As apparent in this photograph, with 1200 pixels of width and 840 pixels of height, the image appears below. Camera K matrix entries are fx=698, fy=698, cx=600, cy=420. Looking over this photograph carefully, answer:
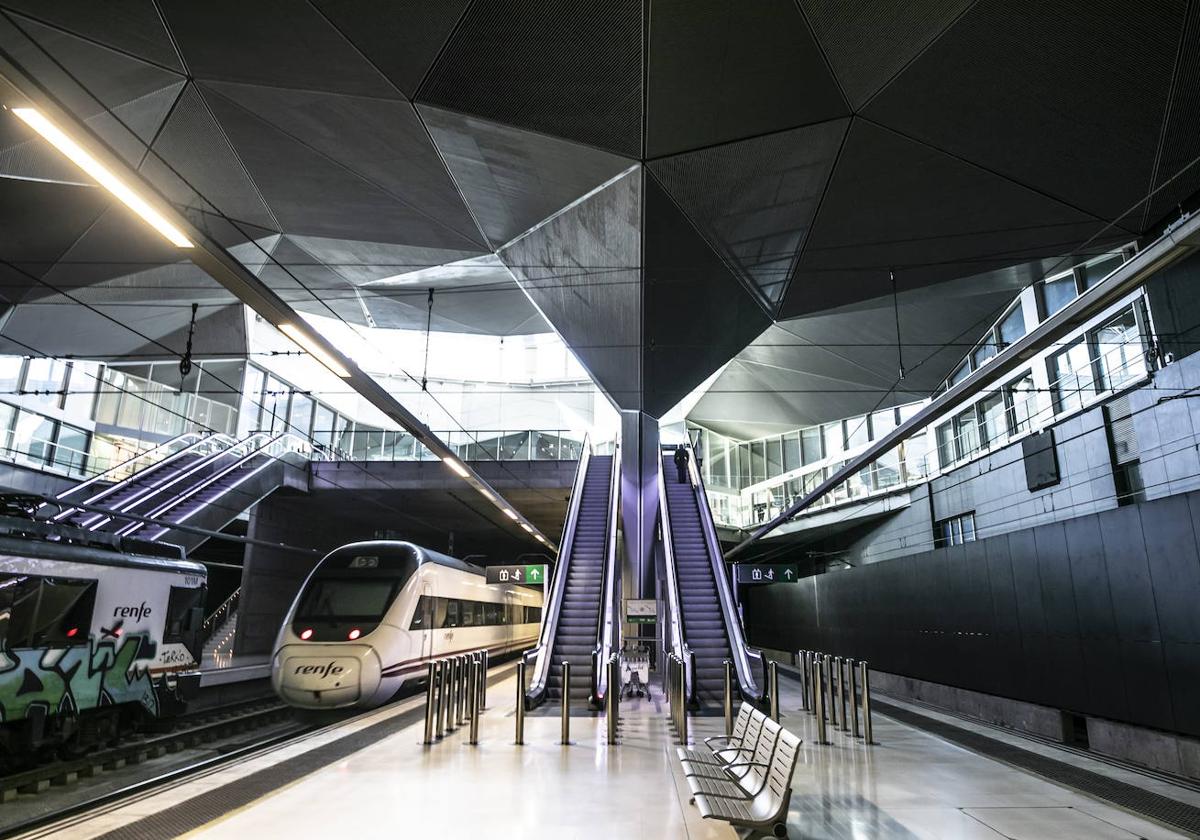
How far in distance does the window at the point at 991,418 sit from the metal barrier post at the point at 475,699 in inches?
496

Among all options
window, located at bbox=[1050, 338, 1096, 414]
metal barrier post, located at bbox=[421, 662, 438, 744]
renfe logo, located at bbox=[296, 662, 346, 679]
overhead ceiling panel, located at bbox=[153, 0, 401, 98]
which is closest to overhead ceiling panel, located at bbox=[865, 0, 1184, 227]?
window, located at bbox=[1050, 338, 1096, 414]

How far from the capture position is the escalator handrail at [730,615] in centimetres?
1123

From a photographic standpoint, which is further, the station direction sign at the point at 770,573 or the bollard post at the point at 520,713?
the station direction sign at the point at 770,573

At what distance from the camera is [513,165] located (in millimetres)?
10320

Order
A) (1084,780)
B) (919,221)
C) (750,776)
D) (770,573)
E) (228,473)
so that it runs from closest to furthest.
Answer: (750,776) < (1084,780) < (919,221) < (770,573) < (228,473)

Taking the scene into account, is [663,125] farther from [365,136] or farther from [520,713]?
[520,713]

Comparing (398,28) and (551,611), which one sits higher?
(398,28)

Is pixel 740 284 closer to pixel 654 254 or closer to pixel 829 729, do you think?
pixel 654 254

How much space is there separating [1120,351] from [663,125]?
885 centimetres

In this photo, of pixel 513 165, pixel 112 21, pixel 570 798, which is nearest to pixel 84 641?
pixel 570 798

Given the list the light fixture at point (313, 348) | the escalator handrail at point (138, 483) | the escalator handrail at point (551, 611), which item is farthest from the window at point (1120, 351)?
the escalator handrail at point (138, 483)

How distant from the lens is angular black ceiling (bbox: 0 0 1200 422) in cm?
743

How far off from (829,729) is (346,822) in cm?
664

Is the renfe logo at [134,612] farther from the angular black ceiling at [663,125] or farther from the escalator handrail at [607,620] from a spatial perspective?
the escalator handrail at [607,620]
